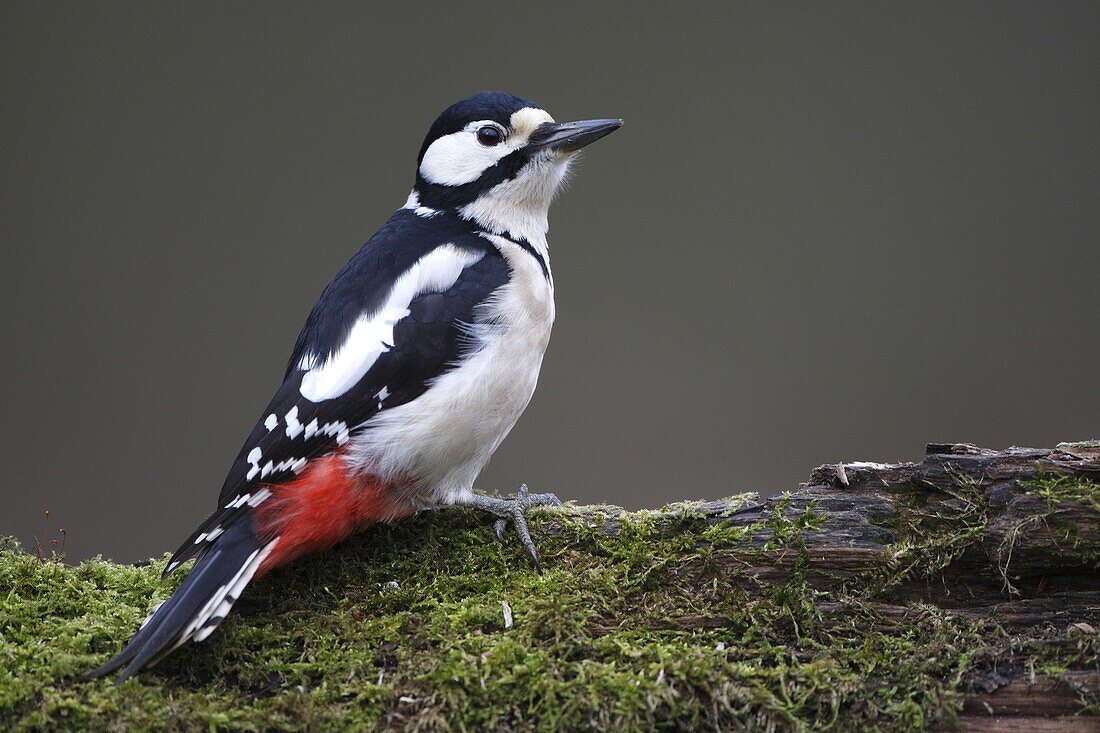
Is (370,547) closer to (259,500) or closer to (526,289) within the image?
(259,500)

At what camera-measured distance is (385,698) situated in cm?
168

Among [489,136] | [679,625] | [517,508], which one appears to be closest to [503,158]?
[489,136]

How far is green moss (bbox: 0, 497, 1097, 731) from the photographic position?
64.8 inches

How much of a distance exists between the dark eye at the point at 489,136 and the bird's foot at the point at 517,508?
3.48 feet

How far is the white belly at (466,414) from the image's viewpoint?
2266mm

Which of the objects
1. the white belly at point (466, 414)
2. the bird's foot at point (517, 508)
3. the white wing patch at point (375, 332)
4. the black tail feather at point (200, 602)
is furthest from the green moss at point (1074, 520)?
the black tail feather at point (200, 602)

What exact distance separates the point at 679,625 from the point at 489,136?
1610mm

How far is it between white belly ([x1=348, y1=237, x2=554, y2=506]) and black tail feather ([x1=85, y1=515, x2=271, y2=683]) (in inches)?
13.2

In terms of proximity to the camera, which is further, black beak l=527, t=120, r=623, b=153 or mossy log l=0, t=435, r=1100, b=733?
black beak l=527, t=120, r=623, b=153

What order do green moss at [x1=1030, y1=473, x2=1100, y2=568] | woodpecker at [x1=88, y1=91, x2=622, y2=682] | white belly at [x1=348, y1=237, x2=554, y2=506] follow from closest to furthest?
green moss at [x1=1030, y1=473, x2=1100, y2=568] → woodpecker at [x1=88, y1=91, x2=622, y2=682] → white belly at [x1=348, y1=237, x2=554, y2=506]

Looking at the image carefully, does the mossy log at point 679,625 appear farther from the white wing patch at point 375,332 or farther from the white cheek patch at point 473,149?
the white cheek patch at point 473,149

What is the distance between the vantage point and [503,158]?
9.19 ft

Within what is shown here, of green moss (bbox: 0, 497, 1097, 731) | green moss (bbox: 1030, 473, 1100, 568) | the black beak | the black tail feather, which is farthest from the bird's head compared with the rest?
green moss (bbox: 1030, 473, 1100, 568)

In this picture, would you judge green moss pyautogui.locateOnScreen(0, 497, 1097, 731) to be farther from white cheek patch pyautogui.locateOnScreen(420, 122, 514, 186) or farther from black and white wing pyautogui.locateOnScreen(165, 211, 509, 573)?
white cheek patch pyautogui.locateOnScreen(420, 122, 514, 186)
